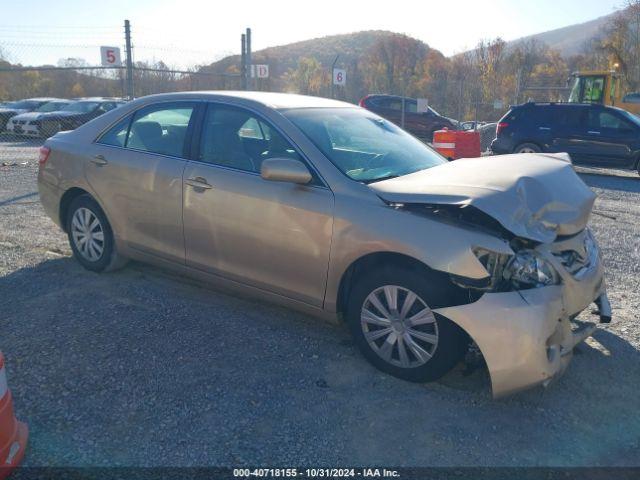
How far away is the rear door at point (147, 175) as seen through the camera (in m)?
4.36

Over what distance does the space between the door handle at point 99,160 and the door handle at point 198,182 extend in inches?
40.8

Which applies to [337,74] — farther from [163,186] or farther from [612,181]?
[163,186]

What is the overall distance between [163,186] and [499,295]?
2.69 m

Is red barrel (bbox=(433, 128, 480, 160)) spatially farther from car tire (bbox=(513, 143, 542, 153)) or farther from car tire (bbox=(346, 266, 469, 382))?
car tire (bbox=(346, 266, 469, 382))

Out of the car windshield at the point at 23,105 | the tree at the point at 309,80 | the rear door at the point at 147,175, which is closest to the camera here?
the rear door at the point at 147,175

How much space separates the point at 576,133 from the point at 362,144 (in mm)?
10942

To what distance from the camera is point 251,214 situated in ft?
12.7

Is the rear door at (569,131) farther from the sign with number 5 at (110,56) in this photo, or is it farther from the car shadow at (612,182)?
the sign with number 5 at (110,56)

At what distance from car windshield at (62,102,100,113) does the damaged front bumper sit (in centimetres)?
1838

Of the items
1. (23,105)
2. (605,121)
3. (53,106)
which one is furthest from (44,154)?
(23,105)

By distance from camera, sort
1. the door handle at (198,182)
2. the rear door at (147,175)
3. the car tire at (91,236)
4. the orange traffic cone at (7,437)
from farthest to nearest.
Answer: the car tire at (91,236) → the rear door at (147,175) → the door handle at (198,182) → the orange traffic cone at (7,437)

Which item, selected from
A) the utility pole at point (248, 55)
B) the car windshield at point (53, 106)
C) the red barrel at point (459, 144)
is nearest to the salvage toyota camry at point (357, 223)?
the red barrel at point (459, 144)

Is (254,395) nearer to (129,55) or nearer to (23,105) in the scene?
(129,55)

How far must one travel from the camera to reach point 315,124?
405 centimetres
